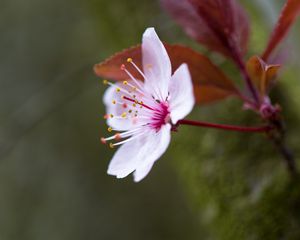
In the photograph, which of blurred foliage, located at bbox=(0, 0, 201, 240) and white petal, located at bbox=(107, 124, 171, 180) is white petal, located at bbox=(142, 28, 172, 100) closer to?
white petal, located at bbox=(107, 124, 171, 180)

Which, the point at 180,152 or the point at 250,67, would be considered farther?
the point at 180,152

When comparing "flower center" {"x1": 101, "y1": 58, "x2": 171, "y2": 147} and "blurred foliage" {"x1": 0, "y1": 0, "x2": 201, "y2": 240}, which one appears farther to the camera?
"blurred foliage" {"x1": 0, "y1": 0, "x2": 201, "y2": 240}

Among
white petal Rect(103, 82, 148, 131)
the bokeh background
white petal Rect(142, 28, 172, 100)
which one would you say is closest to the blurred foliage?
the bokeh background

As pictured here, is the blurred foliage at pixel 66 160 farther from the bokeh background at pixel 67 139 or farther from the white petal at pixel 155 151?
the white petal at pixel 155 151

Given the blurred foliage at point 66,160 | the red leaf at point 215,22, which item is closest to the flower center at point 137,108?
the red leaf at point 215,22

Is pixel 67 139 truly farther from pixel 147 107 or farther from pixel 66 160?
pixel 147 107

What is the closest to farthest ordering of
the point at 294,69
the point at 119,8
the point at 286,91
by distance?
the point at 286,91 < the point at 294,69 < the point at 119,8

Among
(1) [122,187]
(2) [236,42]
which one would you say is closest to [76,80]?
(1) [122,187]

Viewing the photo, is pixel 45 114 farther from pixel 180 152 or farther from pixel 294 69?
pixel 294 69
